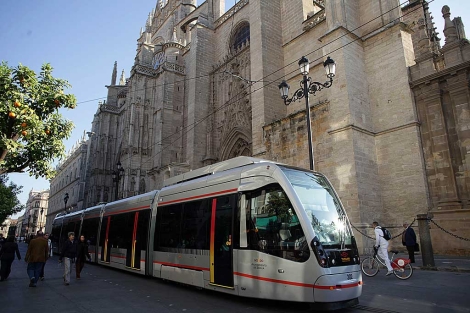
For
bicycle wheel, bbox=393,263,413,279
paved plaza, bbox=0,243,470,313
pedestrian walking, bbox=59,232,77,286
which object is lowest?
paved plaza, bbox=0,243,470,313

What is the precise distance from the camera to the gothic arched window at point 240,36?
Answer: 77.6ft

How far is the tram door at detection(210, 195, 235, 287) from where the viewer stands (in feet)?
18.7

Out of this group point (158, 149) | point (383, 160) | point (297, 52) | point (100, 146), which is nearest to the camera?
point (383, 160)

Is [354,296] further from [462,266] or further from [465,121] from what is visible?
[465,121]

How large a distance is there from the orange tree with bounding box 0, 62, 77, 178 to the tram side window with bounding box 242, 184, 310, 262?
6295mm

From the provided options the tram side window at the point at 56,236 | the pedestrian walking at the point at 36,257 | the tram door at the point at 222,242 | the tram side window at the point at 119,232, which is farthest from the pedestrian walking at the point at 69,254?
the tram side window at the point at 56,236

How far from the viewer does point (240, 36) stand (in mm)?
24250

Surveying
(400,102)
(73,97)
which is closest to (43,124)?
(73,97)

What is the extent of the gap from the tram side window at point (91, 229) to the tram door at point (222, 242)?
782cm

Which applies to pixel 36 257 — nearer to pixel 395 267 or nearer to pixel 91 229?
pixel 91 229

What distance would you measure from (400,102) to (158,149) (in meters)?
19.1

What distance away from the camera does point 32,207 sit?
101375 mm

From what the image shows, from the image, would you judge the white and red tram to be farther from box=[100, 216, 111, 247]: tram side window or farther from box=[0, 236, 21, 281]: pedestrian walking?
box=[0, 236, 21, 281]: pedestrian walking

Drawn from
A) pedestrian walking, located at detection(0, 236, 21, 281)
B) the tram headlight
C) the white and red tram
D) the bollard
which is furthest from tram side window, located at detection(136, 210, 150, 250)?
the bollard
